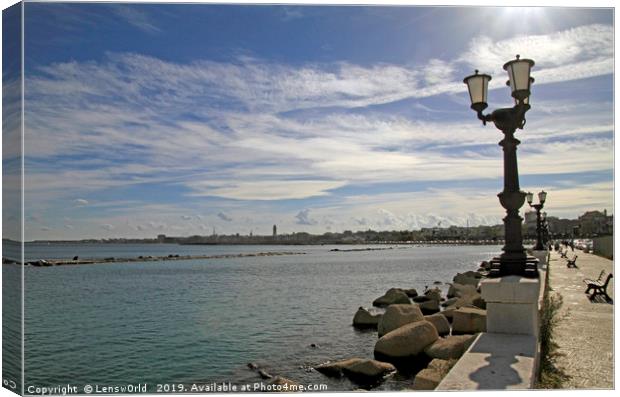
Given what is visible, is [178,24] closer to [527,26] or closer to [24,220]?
[24,220]

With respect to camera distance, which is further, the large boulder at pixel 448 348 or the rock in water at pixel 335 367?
the rock in water at pixel 335 367

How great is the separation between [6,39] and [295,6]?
139 inches

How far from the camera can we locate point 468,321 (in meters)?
13.5

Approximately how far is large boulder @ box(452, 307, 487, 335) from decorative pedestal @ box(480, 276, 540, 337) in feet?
27.4

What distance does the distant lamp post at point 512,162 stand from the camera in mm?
5480

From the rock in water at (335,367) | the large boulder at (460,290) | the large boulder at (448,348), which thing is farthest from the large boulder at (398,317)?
the large boulder at (460,290)

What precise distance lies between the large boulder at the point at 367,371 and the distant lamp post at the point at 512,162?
18.2 feet

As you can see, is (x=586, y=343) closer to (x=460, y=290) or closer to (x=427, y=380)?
(x=427, y=380)

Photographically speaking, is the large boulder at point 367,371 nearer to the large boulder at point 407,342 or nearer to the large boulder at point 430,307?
the large boulder at point 407,342

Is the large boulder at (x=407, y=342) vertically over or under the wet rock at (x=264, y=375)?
over

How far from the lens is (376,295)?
1083 inches

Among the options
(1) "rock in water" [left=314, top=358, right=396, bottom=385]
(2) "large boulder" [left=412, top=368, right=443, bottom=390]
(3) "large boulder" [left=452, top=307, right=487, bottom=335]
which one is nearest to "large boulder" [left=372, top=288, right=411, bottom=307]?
(3) "large boulder" [left=452, top=307, right=487, bottom=335]

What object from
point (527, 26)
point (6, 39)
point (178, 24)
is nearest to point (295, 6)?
point (178, 24)

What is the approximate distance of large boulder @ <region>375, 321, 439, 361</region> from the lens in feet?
37.5
